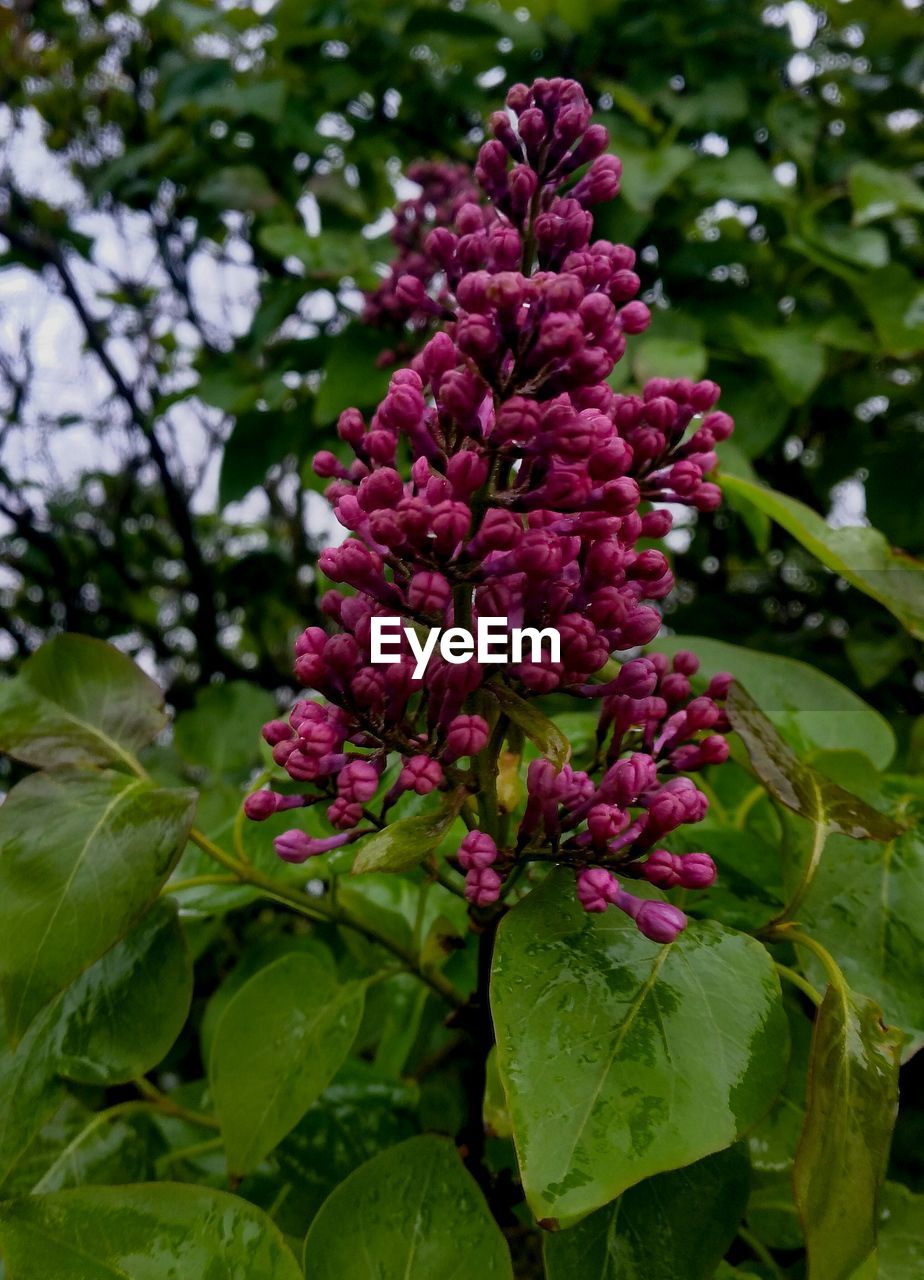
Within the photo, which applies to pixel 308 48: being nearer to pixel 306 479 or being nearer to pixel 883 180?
pixel 306 479

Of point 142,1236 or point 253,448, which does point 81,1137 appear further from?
point 253,448

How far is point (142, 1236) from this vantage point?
52 cm

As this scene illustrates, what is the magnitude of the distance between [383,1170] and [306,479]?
96 cm

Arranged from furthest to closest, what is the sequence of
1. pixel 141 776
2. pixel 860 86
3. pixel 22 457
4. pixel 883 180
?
pixel 22 457 → pixel 860 86 → pixel 883 180 → pixel 141 776

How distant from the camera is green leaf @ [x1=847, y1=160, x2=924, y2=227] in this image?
1246mm

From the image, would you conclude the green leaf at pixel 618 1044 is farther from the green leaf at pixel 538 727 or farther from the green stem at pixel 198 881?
the green stem at pixel 198 881

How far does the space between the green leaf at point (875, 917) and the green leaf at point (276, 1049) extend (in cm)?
31

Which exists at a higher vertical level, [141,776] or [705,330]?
[705,330]

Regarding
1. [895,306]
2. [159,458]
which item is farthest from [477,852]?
[159,458]

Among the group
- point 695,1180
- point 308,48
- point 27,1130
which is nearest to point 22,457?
point 308,48

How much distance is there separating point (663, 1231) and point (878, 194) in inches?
49.9

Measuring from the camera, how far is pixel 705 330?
1364 millimetres

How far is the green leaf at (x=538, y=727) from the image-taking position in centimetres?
47

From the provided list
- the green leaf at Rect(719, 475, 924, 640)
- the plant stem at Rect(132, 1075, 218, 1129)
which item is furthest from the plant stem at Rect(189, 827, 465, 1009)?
the green leaf at Rect(719, 475, 924, 640)
